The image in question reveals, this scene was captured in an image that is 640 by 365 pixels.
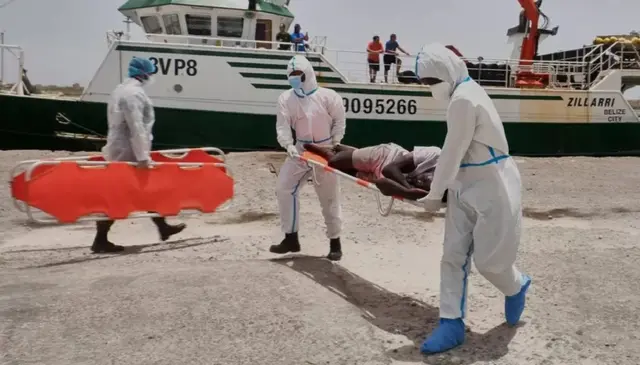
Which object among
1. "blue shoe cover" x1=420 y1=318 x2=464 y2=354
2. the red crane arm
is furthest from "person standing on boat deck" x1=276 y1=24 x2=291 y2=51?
"blue shoe cover" x1=420 y1=318 x2=464 y2=354

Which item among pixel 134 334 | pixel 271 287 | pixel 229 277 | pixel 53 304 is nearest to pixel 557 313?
pixel 271 287

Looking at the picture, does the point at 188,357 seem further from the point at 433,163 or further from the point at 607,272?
the point at 607,272

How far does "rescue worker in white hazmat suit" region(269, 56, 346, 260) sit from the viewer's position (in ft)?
15.4

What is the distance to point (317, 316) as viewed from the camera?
329cm

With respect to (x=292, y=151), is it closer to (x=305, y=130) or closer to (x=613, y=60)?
(x=305, y=130)

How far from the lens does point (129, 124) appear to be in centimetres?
496

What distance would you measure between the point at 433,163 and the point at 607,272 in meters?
1.63

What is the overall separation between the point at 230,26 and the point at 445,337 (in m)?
9.58

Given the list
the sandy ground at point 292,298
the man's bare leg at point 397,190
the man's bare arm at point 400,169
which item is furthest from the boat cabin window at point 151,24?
the man's bare leg at point 397,190

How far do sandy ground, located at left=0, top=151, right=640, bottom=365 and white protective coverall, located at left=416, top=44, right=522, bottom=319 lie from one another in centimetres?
36

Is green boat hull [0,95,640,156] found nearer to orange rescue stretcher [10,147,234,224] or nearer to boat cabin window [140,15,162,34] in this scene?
boat cabin window [140,15,162,34]

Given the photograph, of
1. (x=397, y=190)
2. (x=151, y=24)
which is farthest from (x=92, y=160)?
(x=151, y=24)

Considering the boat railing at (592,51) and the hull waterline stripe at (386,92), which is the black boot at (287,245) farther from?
the boat railing at (592,51)

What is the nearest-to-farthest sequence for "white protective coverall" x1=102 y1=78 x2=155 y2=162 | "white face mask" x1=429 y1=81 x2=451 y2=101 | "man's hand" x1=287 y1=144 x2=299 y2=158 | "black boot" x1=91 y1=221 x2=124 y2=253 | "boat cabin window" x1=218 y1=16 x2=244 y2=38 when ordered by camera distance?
"white face mask" x1=429 y1=81 x2=451 y2=101 < "man's hand" x1=287 y1=144 x2=299 y2=158 < "white protective coverall" x1=102 y1=78 x2=155 y2=162 < "black boot" x1=91 y1=221 x2=124 y2=253 < "boat cabin window" x1=218 y1=16 x2=244 y2=38
